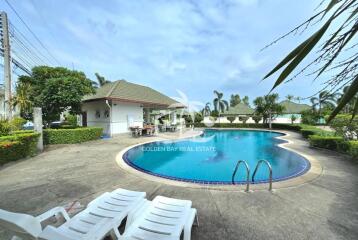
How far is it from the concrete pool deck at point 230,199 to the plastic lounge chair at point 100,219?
1.05 m

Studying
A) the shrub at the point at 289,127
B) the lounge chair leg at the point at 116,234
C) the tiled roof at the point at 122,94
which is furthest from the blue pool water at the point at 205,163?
the shrub at the point at 289,127

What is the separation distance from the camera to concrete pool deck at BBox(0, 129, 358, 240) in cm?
326

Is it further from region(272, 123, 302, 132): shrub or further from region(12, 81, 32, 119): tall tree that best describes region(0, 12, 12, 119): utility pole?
region(272, 123, 302, 132): shrub

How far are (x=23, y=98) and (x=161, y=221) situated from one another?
1518cm

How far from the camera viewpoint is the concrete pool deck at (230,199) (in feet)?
10.7

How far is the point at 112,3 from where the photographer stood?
8844 mm

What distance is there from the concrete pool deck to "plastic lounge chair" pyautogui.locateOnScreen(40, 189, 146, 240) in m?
1.05

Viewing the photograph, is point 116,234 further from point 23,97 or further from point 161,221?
point 23,97

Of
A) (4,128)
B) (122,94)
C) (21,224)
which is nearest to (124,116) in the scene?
(122,94)

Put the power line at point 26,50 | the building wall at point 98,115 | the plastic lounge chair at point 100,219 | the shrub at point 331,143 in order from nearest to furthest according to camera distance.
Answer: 1. the plastic lounge chair at point 100,219
2. the shrub at point 331,143
3. the power line at point 26,50
4. the building wall at point 98,115

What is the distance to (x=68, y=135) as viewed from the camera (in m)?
12.2

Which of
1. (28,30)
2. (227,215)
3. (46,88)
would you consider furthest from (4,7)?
(227,215)

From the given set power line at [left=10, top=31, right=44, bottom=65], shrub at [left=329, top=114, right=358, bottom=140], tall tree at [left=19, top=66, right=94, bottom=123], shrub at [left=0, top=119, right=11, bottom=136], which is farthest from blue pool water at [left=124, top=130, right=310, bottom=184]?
power line at [left=10, top=31, right=44, bottom=65]

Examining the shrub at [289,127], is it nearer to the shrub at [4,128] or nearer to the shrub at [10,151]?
the shrub at [10,151]
